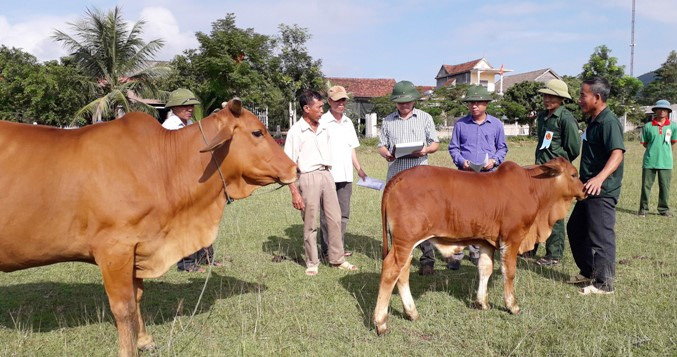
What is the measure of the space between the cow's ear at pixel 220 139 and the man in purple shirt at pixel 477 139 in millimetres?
3118

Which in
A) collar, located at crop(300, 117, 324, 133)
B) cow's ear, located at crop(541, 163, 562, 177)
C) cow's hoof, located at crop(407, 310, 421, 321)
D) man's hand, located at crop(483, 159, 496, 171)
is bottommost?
cow's hoof, located at crop(407, 310, 421, 321)

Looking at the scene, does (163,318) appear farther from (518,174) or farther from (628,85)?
(628,85)

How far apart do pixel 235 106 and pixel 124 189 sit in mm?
956

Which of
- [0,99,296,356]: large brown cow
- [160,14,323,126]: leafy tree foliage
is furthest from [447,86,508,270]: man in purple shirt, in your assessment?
[160,14,323,126]: leafy tree foliage

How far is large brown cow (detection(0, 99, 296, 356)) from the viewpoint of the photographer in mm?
3240

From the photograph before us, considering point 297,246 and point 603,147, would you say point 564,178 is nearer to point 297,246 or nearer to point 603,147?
point 603,147

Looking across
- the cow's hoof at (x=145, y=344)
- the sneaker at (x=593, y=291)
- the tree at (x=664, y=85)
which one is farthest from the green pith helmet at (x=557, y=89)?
the tree at (x=664, y=85)

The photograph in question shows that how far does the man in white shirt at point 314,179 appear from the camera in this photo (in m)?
5.96

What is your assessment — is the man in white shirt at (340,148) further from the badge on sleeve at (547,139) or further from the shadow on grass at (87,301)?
the badge on sleeve at (547,139)

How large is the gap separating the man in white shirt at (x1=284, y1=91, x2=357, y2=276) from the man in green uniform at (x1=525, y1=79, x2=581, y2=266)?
2479mm

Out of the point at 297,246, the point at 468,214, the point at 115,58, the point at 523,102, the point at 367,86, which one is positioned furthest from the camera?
the point at 367,86

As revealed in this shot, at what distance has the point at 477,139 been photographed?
236 inches

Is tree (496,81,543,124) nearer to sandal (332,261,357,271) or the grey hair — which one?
the grey hair

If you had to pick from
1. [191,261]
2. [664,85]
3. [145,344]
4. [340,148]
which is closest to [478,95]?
[340,148]
